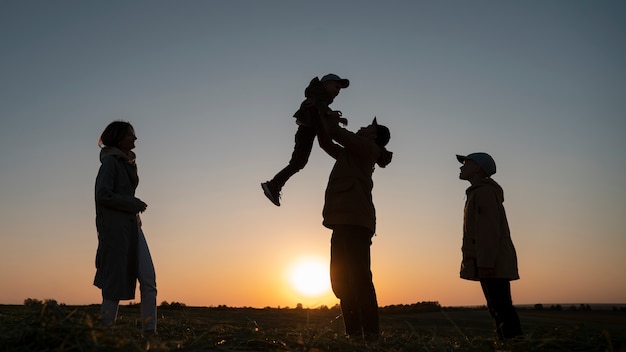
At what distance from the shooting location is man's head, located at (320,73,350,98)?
5973 millimetres

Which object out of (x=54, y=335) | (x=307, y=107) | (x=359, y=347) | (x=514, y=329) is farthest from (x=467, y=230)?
(x=54, y=335)

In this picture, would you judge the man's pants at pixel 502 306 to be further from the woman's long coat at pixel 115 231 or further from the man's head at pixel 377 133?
the woman's long coat at pixel 115 231

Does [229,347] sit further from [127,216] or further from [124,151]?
[124,151]

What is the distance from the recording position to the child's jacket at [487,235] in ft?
20.1

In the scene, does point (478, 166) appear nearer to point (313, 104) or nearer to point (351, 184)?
point (351, 184)

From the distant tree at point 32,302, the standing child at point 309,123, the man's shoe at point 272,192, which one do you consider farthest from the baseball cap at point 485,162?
the distant tree at point 32,302

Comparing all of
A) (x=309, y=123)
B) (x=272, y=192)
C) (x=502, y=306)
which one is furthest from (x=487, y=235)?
(x=272, y=192)

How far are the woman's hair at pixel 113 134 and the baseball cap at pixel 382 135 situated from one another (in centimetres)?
272

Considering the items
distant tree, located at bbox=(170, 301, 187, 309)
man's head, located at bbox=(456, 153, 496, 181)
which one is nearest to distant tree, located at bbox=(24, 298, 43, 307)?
man's head, located at bbox=(456, 153, 496, 181)

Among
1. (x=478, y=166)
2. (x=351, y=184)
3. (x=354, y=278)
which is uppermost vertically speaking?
(x=478, y=166)

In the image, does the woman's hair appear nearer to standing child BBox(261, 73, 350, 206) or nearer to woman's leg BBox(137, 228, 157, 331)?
woman's leg BBox(137, 228, 157, 331)

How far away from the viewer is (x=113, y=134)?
6230 mm

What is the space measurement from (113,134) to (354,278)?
3.02 m

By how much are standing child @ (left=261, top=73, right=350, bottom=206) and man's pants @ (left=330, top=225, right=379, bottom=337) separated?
Answer: 44.9 inches
